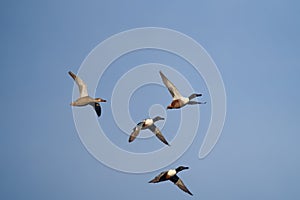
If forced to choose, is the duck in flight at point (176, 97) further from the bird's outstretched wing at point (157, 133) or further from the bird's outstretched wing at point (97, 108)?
the bird's outstretched wing at point (97, 108)

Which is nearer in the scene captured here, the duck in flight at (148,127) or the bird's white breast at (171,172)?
the duck in flight at (148,127)

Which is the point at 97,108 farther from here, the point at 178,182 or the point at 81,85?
the point at 178,182

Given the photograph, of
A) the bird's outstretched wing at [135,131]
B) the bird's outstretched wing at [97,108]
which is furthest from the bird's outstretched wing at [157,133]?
the bird's outstretched wing at [97,108]

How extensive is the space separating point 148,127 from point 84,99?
1.89 m

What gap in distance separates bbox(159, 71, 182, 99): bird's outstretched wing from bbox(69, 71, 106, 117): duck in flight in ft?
5.53

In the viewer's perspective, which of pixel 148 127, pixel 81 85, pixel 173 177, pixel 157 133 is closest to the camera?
pixel 81 85

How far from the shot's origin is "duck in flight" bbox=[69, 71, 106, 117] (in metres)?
11.4

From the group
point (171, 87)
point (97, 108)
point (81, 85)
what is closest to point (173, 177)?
point (171, 87)

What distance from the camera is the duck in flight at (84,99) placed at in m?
11.4

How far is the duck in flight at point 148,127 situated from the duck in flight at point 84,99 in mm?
975

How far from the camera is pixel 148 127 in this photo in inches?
482

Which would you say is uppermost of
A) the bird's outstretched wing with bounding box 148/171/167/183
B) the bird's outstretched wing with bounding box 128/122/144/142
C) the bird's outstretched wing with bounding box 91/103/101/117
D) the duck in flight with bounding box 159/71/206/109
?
the duck in flight with bounding box 159/71/206/109

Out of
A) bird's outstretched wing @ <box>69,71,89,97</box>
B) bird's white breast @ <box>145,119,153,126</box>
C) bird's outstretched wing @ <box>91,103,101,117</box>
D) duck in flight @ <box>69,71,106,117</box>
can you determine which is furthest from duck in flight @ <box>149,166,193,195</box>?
bird's outstretched wing @ <box>69,71,89,97</box>

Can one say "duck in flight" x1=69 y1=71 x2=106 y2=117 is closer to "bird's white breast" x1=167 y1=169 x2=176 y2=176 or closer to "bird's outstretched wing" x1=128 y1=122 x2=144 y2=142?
"bird's outstretched wing" x1=128 y1=122 x2=144 y2=142
